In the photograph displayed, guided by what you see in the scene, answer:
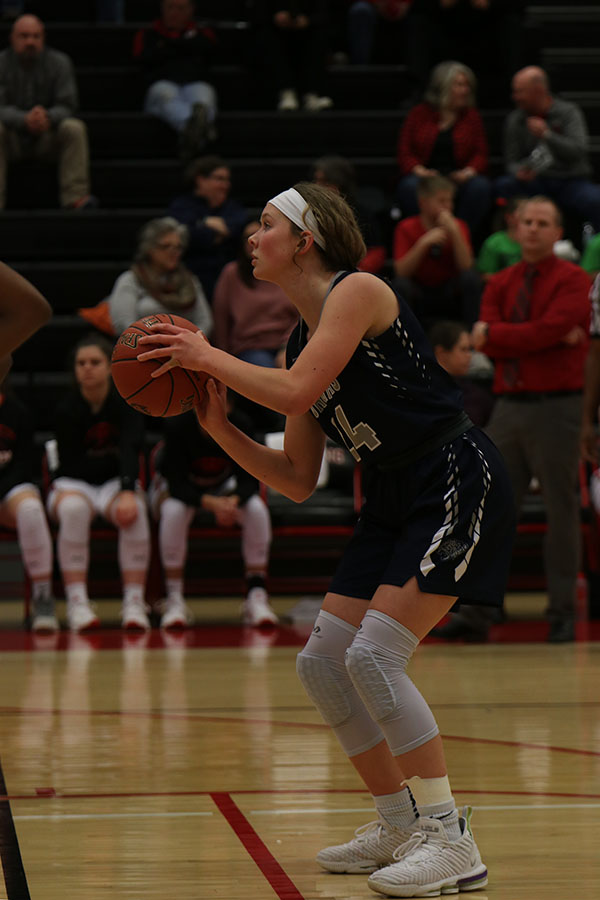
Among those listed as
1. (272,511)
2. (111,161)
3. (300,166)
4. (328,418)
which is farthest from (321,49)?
(328,418)

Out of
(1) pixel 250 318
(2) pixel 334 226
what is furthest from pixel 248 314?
(2) pixel 334 226

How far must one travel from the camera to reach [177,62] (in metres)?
10.6

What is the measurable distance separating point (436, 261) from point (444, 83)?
1600mm

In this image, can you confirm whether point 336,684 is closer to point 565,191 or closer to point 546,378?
point 546,378

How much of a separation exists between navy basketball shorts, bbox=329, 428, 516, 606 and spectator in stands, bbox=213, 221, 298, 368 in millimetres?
5496

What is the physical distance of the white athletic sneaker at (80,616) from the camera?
7312mm

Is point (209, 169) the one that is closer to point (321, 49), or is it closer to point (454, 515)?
point (321, 49)

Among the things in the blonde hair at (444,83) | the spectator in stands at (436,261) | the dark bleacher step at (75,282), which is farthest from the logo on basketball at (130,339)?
the blonde hair at (444,83)

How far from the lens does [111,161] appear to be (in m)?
10.7

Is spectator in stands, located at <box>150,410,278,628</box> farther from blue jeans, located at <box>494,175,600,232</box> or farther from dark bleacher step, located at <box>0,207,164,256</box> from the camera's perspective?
blue jeans, located at <box>494,175,600,232</box>

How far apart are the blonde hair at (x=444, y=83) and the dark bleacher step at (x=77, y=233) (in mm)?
2246

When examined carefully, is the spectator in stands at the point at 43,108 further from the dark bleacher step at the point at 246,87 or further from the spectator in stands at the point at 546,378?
the spectator in stands at the point at 546,378

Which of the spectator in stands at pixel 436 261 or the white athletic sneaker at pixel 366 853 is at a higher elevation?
the spectator in stands at pixel 436 261

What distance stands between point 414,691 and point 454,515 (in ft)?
1.31
